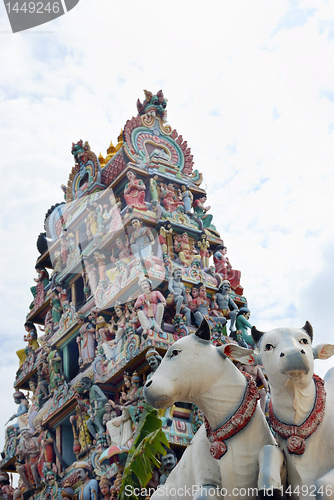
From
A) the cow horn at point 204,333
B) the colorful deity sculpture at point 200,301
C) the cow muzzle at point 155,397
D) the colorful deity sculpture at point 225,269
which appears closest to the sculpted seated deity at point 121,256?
the colorful deity sculpture at point 200,301

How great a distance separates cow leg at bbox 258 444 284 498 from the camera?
4590 mm

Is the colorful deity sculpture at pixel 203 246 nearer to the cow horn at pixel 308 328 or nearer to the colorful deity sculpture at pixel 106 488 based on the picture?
the colorful deity sculpture at pixel 106 488

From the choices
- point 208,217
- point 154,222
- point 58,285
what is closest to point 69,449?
point 58,285

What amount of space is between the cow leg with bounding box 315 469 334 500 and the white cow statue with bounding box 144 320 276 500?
0.60 metres

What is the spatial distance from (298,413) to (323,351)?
0.66m

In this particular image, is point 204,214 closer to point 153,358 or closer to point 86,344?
point 86,344

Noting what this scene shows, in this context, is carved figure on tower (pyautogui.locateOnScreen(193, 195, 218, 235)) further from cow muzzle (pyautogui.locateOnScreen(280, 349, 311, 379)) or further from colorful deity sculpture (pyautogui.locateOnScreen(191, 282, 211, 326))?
cow muzzle (pyautogui.locateOnScreen(280, 349, 311, 379))

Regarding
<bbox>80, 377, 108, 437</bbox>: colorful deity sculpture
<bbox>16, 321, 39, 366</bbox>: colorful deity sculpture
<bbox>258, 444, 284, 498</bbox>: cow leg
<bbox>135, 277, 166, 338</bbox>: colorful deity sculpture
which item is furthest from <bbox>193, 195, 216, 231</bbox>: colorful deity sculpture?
<bbox>258, 444, 284, 498</bbox>: cow leg

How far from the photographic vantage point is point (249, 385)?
213 inches

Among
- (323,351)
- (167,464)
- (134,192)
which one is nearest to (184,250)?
(134,192)

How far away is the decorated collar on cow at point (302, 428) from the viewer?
484 cm

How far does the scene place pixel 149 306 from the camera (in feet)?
46.0

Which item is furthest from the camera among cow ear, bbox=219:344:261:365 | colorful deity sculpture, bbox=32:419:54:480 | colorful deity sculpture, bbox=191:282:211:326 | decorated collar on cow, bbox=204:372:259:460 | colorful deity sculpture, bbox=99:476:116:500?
colorful deity sculpture, bbox=32:419:54:480

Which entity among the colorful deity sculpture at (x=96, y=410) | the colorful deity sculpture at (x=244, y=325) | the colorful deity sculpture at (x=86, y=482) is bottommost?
the colorful deity sculpture at (x=86, y=482)
